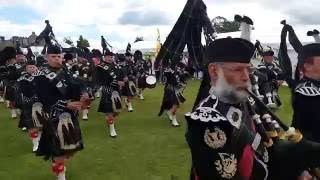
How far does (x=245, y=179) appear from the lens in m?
3.43

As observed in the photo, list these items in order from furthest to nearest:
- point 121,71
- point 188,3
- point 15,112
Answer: point 15,112 → point 121,71 → point 188,3

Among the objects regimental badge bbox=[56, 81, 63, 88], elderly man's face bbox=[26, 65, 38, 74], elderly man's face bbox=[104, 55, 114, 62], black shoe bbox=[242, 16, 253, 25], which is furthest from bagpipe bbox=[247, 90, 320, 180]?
elderly man's face bbox=[26, 65, 38, 74]

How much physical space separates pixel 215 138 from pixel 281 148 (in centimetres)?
73

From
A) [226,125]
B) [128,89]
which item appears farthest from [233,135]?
[128,89]

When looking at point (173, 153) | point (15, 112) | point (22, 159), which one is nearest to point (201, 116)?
point (173, 153)

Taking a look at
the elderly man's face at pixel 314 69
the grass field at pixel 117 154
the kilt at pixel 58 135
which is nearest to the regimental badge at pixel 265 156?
the elderly man's face at pixel 314 69

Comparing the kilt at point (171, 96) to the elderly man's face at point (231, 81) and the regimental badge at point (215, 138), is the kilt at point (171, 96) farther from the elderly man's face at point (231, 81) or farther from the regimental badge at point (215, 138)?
the regimental badge at point (215, 138)

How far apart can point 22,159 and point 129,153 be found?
89.2 inches

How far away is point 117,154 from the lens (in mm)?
10633

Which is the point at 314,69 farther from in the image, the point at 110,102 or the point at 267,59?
the point at 267,59

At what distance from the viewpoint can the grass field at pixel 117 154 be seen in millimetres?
9039

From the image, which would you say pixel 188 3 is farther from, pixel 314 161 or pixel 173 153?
pixel 173 153

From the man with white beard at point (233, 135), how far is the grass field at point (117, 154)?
2.89m

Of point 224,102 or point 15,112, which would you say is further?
point 15,112
